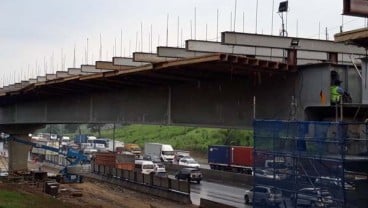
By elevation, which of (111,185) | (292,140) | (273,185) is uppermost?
(292,140)

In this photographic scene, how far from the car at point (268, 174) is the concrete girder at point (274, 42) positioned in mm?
4626

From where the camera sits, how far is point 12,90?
45.9 meters

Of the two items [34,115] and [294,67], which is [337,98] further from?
[34,115]

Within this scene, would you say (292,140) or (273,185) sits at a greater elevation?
(292,140)

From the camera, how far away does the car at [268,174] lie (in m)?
20.2

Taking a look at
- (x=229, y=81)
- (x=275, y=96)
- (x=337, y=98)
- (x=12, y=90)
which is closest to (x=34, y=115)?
(x=12, y=90)

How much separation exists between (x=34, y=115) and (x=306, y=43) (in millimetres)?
31780

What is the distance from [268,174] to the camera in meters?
20.9

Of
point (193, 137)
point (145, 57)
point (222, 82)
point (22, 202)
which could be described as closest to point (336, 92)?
point (222, 82)

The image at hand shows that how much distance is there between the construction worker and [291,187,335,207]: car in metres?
3.15

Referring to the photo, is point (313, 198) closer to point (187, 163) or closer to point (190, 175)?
point (190, 175)

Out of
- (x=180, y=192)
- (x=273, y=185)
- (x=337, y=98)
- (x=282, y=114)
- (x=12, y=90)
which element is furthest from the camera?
(x=12, y=90)

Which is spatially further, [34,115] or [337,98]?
[34,115]

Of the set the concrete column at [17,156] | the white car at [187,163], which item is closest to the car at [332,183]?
the white car at [187,163]
